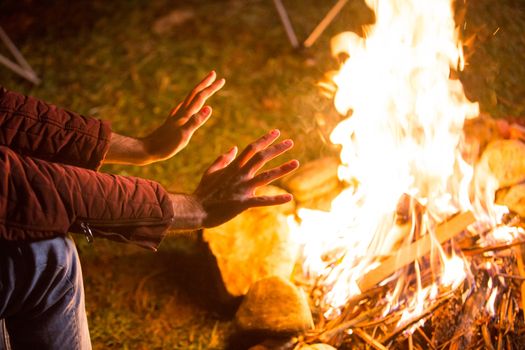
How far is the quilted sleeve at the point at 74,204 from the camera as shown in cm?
192

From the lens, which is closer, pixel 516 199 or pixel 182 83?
pixel 516 199

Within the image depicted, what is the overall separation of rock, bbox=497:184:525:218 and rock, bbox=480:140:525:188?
7cm

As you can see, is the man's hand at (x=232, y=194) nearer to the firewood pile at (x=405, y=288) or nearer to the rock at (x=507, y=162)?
the firewood pile at (x=405, y=288)

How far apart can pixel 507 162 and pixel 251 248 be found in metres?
1.78

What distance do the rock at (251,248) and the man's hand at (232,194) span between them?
86cm

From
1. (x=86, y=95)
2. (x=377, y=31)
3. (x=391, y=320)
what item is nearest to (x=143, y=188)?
(x=391, y=320)

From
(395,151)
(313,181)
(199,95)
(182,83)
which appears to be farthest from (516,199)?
(182,83)

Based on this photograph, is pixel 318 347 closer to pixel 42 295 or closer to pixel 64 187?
pixel 42 295

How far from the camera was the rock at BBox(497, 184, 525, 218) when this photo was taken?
3183 mm

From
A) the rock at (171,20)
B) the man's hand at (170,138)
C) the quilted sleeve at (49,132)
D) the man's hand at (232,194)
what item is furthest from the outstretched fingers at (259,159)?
the rock at (171,20)

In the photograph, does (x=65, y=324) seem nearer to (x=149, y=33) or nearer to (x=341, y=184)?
(x=341, y=184)

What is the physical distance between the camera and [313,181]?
3.54m

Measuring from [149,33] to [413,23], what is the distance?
329 centimetres

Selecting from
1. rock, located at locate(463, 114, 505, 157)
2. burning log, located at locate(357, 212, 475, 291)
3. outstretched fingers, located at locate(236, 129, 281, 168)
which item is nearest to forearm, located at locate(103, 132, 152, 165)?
outstretched fingers, located at locate(236, 129, 281, 168)
